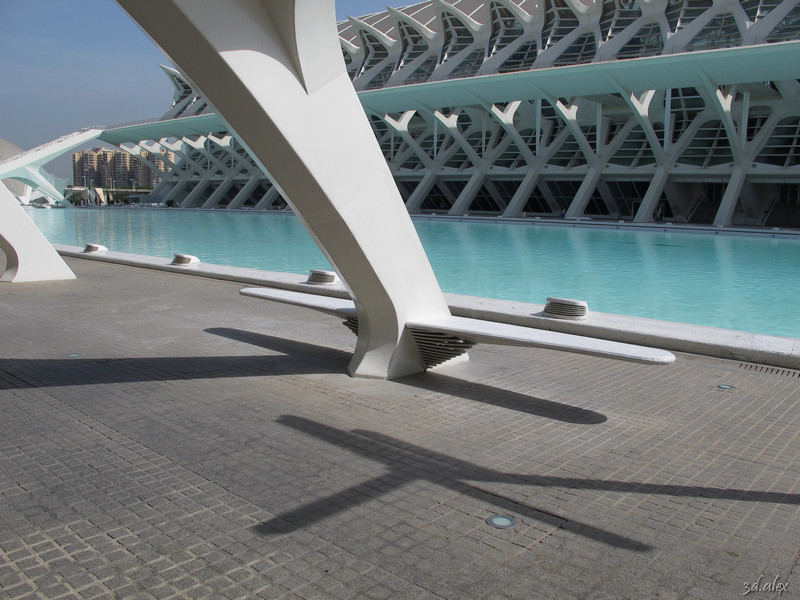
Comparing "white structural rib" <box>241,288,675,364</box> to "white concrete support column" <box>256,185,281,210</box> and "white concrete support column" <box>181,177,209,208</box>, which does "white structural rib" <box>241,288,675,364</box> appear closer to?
"white concrete support column" <box>256,185,281,210</box>

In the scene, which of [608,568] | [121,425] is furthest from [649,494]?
[121,425]

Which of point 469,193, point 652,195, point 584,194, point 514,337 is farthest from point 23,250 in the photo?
point 469,193

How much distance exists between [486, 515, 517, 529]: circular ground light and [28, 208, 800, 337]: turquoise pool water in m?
7.26

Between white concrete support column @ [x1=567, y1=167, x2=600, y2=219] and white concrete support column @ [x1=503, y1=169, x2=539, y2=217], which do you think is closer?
white concrete support column @ [x1=567, y1=167, x2=600, y2=219]

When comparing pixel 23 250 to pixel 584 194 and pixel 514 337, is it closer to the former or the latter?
pixel 514 337

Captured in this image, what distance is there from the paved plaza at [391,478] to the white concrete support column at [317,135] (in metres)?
0.62

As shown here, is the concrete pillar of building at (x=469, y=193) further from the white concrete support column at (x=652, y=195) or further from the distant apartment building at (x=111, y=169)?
the distant apartment building at (x=111, y=169)

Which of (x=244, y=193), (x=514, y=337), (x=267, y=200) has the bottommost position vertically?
(x=267, y=200)

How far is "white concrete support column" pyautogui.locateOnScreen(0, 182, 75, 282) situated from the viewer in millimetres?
10703

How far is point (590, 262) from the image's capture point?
15.9 metres

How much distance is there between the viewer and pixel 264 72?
4.17m

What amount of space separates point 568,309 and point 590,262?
9.10 m

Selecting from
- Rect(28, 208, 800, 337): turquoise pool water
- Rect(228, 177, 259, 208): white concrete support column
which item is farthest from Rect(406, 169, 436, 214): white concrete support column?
Rect(228, 177, 259, 208): white concrete support column

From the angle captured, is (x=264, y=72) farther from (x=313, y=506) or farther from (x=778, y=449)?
(x=778, y=449)
